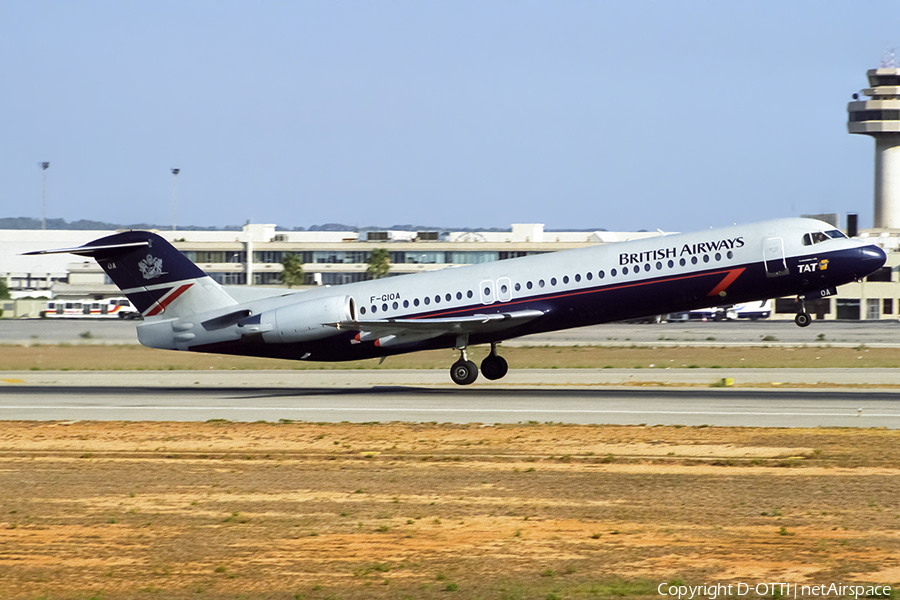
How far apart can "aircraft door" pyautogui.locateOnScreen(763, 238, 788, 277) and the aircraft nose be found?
2.20 meters

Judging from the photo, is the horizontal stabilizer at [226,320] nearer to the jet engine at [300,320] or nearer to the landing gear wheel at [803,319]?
the jet engine at [300,320]

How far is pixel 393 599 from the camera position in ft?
33.2

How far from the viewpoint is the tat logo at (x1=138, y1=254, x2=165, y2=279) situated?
3228 centimetres

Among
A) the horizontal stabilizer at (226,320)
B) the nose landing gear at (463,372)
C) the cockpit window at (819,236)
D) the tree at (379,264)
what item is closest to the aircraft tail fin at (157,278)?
the horizontal stabilizer at (226,320)

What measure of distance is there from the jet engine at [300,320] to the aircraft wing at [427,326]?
48 centimetres

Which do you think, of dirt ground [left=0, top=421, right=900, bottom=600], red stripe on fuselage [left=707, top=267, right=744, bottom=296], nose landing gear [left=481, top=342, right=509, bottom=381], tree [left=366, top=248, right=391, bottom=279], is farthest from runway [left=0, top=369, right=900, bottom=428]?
tree [left=366, top=248, right=391, bottom=279]

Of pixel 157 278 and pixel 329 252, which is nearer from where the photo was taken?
pixel 157 278

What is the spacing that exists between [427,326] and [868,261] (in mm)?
13916

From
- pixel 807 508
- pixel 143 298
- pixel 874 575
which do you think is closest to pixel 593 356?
pixel 143 298

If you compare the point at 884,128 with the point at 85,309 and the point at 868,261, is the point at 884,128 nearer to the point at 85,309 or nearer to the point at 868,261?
the point at 85,309

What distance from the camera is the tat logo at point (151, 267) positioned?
32.3 m

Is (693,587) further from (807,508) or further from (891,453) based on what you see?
(891,453)

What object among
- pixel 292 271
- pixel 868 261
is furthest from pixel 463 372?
pixel 292 271

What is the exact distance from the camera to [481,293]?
3167cm
